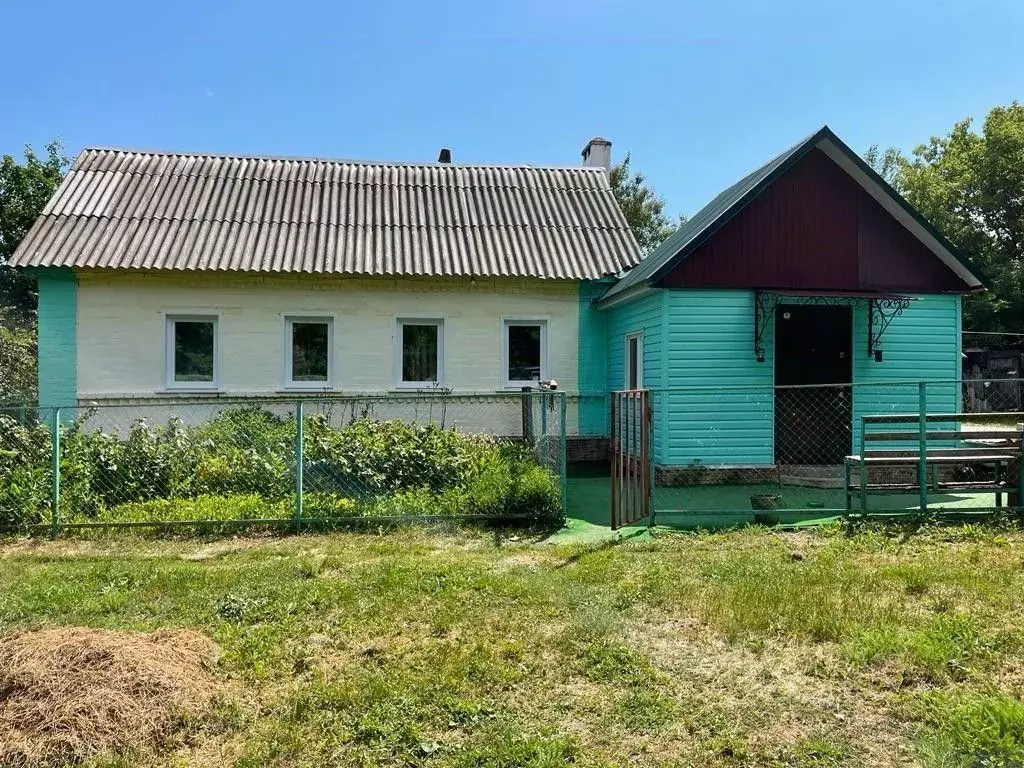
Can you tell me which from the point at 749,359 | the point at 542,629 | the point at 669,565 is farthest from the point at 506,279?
the point at 542,629

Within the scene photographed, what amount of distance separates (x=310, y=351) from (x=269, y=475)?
482 centimetres

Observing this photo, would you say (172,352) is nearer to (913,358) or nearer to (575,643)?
(575,643)

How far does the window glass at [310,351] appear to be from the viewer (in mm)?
12961

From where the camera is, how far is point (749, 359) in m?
11.0

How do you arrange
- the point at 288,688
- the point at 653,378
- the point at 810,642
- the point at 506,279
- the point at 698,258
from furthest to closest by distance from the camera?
the point at 506,279 → the point at 653,378 → the point at 698,258 → the point at 810,642 → the point at 288,688

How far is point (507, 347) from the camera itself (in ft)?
43.7

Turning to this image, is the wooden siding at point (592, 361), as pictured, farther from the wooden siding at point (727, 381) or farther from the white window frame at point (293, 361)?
the white window frame at point (293, 361)

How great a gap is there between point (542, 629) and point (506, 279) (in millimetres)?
9106

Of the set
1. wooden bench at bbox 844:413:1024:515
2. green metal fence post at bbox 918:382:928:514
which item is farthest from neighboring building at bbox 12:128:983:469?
green metal fence post at bbox 918:382:928:514

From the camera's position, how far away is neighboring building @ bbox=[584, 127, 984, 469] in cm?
1071

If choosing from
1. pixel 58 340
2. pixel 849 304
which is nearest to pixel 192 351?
pixel 58 340

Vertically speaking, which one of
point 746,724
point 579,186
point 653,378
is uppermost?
point 579,186

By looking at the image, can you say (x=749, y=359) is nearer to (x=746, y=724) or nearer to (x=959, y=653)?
(x=959, y=653)

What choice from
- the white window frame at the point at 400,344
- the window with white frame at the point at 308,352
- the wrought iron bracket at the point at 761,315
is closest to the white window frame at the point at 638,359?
the wrought iron bracket at the point at 761,315
